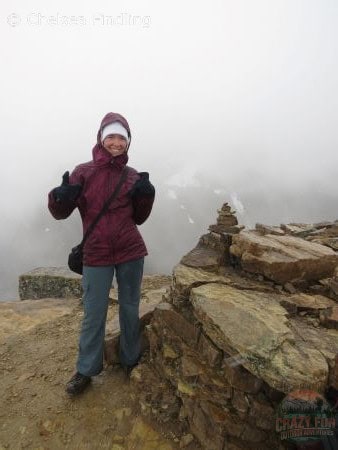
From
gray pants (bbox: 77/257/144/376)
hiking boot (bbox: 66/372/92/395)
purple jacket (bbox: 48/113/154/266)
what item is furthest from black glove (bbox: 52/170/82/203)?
hiking boot (bbox: 66/372/92/395)

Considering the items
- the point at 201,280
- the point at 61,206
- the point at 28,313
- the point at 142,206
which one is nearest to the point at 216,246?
the point at 201,280

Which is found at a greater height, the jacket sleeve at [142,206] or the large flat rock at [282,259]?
the jacket sleeve at [142,206]

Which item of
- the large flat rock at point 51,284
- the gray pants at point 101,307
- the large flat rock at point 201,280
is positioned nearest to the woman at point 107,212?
the gray pants at point 101,307

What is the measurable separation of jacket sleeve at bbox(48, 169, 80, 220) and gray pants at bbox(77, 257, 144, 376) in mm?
786

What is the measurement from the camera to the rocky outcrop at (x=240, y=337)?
143 inches

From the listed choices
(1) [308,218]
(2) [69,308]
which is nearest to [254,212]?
(1) [308,218]

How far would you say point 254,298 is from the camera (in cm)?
464

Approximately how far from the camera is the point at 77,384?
4.88 metres

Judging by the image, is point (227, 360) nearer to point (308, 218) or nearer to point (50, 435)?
point (50, 435)

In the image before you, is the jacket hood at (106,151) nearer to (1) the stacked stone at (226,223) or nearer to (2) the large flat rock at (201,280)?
(2) the large flat rock at (201,280)

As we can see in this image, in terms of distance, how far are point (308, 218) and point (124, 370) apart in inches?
3308

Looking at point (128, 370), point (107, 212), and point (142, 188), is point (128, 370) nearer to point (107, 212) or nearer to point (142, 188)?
point (107, 212)

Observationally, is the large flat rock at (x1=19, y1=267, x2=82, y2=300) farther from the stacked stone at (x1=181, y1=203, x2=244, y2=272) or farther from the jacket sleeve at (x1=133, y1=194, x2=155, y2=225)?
the jacket sleeve at (x1=133, y1=194, x2=155, y2=225)

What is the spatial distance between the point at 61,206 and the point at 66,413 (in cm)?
289
